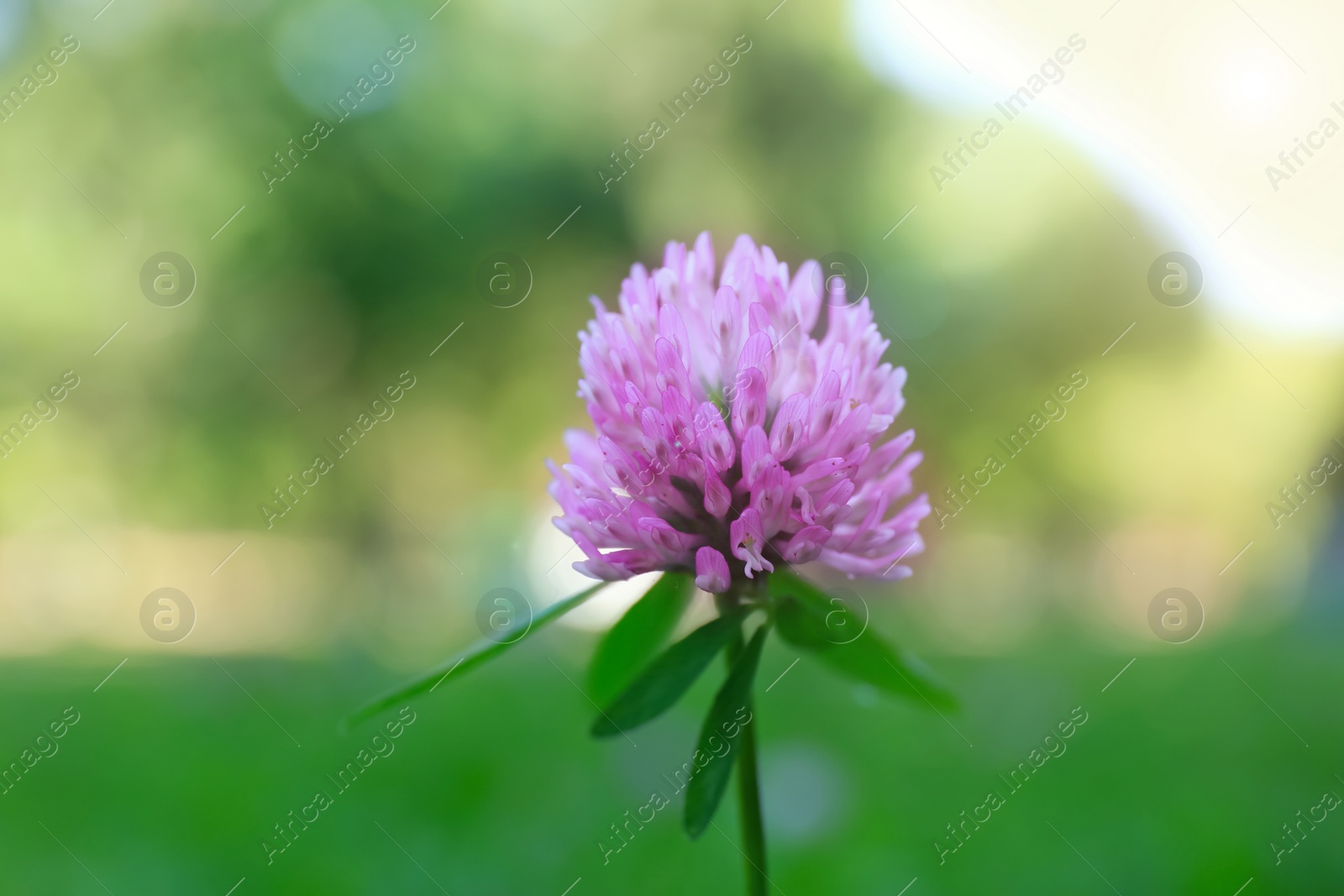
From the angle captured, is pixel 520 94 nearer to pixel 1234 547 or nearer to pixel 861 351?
pixel 861 351

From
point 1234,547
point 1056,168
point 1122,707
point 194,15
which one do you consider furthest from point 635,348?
point 1234,547

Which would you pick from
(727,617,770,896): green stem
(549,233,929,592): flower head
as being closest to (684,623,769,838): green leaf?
(727,617,770,896): green stem

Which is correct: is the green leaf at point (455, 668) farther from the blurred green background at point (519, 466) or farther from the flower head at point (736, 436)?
the blurred green background at point (519, 466)

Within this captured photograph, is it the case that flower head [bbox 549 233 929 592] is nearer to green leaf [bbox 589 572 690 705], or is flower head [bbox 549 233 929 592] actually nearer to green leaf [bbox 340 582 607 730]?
green leaf [bbox 340 582 607 730]

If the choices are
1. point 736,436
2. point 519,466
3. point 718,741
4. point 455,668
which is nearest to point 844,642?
point 718,741

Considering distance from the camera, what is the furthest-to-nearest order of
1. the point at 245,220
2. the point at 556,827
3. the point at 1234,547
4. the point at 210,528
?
the point at 1234,547 → the point at 210,528 → the point at 245,220 → the point at 556,827

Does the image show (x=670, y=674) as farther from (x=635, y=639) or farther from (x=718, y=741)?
(x=635, y=639)
